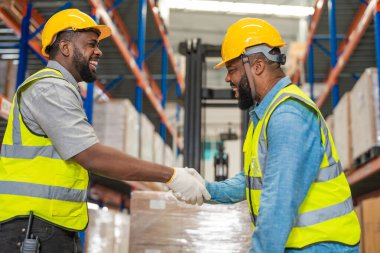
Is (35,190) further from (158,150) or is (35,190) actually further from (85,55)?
(158,150)

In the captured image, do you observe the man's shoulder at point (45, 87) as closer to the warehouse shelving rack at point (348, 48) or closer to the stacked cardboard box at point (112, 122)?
the warehouse shelving rack at point (348, 48)

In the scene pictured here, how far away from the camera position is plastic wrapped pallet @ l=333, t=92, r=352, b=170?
626 centimetres

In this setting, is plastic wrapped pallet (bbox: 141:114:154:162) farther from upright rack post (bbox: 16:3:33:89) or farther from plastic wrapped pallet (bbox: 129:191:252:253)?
plastic wrapped pallet (bbox: 129:191:252:253)

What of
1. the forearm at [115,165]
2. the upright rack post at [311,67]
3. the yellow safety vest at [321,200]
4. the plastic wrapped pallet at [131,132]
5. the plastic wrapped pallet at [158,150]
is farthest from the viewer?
the upright rack post at [311,67]

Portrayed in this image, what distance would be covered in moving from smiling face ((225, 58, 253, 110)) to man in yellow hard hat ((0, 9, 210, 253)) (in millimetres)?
613

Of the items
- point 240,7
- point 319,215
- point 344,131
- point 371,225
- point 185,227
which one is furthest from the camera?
point 240,7

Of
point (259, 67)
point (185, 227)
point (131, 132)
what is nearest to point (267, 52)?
point (259, 67)

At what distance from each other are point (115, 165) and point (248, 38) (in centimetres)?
90

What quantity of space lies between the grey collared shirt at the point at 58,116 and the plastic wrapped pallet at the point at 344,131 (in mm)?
4595

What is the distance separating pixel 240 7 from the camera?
15766 mm

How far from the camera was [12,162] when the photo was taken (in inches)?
92.9

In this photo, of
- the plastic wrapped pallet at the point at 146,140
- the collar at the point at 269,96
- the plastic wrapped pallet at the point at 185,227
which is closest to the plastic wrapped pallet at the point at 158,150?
the plastic wrapped pallet at the point at 146,140

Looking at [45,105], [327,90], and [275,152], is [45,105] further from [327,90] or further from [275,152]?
[327,90]

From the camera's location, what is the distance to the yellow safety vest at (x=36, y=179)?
2.30 meters
